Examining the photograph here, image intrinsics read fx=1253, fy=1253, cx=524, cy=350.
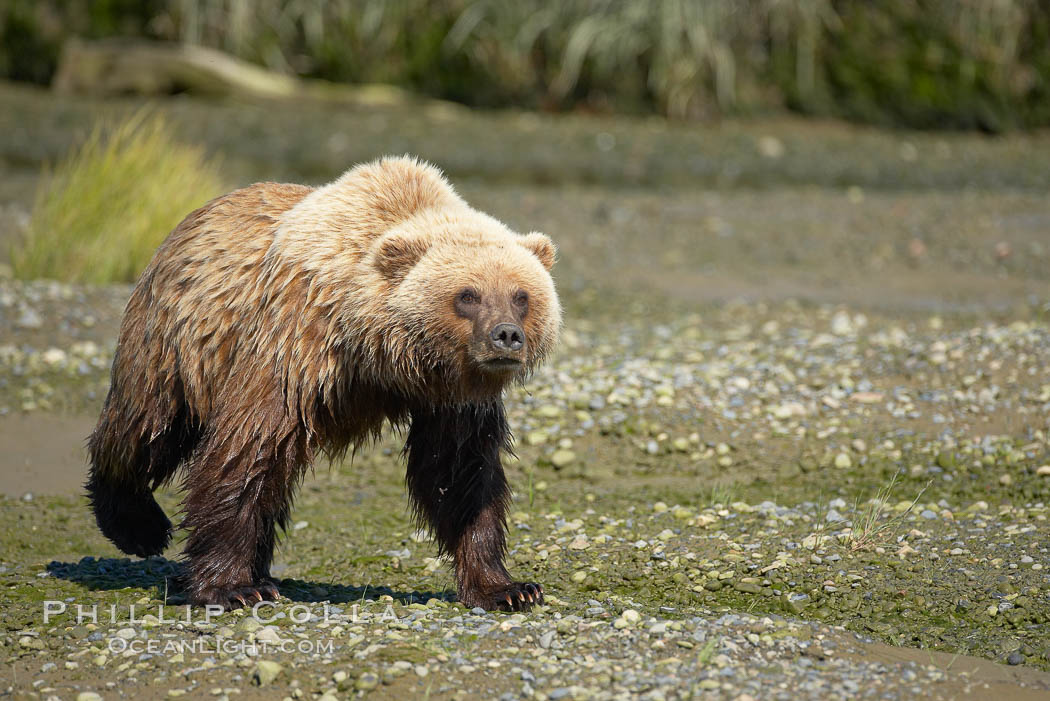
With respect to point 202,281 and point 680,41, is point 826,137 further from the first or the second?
point 202,281

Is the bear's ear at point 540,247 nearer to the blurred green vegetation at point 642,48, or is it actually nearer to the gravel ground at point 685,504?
the gravel ground at point 685,504

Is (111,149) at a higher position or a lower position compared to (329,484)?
higher

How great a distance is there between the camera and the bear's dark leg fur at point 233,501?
4.31 meters

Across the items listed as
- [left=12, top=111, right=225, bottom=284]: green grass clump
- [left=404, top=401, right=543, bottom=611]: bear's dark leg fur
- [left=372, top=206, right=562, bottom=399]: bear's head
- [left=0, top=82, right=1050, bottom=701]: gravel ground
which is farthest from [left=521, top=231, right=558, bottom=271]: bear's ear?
[left=12, top=111, right=225, bottom=284]: green grass clump

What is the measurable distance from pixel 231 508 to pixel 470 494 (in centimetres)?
84

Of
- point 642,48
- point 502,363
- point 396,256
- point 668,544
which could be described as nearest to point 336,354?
point 396,256

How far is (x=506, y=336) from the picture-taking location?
4.04 meters

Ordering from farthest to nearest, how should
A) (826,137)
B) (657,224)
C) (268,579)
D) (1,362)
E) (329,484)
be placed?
(826,137) < (657,224) < (1,362) < (329,484) < (268,579)

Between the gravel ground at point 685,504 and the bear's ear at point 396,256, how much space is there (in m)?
1.17

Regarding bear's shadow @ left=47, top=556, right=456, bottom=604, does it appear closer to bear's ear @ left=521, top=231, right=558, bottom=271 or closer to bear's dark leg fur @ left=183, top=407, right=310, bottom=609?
bear's dark leg fur @ left=183, top=407, right=310, bottom=609

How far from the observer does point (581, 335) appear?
8.71 metres

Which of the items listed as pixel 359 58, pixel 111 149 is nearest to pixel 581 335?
pixel 111 149

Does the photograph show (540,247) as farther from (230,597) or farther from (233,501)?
(230,597)

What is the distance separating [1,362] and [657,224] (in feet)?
22.7
